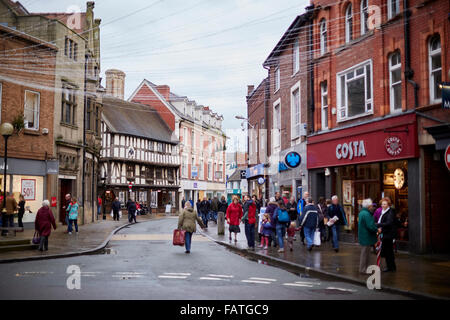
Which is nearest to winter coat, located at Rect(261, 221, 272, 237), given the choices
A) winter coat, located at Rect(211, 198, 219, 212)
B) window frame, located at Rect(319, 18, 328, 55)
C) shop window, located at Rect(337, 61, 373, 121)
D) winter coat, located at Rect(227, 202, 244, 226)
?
winter coat, located at Rect(227, 202, 244, 226)

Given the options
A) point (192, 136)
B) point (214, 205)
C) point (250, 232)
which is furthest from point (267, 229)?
point (192, 136)

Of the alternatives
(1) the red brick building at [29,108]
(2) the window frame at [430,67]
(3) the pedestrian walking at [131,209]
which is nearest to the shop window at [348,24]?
(2) the window frame at [430,67]

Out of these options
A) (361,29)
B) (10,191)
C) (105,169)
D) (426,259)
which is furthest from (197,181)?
(426,259)

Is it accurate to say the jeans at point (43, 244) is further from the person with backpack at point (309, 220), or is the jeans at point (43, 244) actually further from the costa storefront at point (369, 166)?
the costa storefront at point (369, 166)

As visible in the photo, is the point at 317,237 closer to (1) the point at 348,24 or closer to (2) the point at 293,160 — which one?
→ (2) the point at 293,160

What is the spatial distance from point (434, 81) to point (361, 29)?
15.0ft

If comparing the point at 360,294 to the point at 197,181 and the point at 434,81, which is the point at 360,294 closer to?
the point at 434,81

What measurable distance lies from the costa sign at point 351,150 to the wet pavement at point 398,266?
11.0 ft

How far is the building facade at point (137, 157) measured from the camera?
4822 cm

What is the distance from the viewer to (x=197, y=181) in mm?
65562

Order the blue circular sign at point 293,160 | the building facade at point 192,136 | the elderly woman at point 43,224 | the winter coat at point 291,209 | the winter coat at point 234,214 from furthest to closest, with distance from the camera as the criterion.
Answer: the building facade at point 192,136
the blue circular sign at point 293,160
the winter coat at point 291,209
the winter coat at point 234,214
the elderly woman at point 43,224

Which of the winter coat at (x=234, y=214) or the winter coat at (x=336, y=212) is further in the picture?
the winter coat at (x=234, y=214)

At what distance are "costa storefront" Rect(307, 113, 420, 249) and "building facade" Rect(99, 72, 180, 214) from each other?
2575 centimetres

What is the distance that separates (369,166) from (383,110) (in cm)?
220
